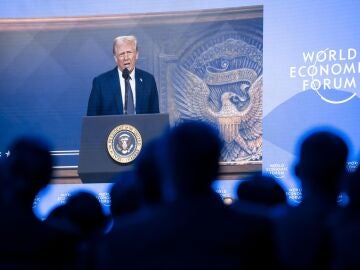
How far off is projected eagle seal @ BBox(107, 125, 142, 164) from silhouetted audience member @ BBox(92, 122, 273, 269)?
18.9ft

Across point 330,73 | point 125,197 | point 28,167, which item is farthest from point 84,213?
point 330,73

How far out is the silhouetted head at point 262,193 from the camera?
8.01ft

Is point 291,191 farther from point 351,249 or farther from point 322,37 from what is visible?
point 351,249

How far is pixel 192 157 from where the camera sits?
1.60 metres

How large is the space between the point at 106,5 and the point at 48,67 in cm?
97

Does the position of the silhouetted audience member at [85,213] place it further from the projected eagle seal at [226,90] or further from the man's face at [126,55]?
the man's face at [126,55]

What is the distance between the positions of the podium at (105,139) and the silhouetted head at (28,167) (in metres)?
5.11

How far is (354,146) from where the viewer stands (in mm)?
6203

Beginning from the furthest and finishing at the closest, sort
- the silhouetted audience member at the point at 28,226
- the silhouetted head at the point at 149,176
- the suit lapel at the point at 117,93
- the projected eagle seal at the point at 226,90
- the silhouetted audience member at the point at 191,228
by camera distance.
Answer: the suit lapel at the point at 117,93
the projected eagle seal at the point at 226,90
the silhouetted audience member at the point at 28,226
the silhouetted head at the point at 149,176
the silhouetted audience member at the point at 191,228

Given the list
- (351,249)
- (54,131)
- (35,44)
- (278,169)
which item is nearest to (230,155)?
(278,169)

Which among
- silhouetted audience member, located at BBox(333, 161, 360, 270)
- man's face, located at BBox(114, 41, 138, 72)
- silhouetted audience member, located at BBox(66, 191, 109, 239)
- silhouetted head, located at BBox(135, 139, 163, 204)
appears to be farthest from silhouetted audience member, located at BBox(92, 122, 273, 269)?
man's face, located at BBox(114, 41, 138, 72)

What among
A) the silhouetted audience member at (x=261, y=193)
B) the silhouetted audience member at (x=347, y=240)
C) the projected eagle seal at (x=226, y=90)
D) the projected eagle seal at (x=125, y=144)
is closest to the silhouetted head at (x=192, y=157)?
the silhouetted audience member at (x=347, y=240)

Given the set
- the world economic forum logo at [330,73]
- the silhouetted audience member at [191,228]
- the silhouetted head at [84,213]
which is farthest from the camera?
the world economic forum logo at [330,73]

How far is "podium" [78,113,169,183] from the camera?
732 centimetres
